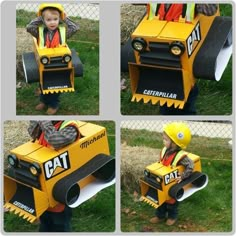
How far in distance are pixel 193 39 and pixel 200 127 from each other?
0.93 m

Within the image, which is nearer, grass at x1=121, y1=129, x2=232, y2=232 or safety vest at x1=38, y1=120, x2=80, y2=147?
safety vest at x1=38, y1=120, x2=80, y2=147

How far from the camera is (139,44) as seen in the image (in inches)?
165

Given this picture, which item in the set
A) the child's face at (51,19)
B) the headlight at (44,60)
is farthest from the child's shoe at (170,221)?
the child's face at (51,19)

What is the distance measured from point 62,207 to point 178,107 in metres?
0.81

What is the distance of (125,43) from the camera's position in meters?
4.45

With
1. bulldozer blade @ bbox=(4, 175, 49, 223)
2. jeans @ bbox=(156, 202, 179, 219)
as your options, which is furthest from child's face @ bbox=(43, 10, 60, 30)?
jeans @ bbox=(156, 202, 179, 219)

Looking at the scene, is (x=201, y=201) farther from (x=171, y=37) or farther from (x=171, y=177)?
(x=171, y=37)

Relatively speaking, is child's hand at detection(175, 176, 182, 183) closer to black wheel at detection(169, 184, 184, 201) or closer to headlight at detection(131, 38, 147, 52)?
black wheel at detection(169, 184, 184, 201)

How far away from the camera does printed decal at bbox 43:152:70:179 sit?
4.21 meters

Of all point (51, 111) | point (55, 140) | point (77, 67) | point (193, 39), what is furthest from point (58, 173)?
point (193, 39)

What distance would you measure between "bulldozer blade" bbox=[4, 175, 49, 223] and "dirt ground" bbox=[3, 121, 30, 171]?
0.18 metres

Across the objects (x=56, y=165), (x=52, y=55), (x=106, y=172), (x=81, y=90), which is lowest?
(x=106, y=172)

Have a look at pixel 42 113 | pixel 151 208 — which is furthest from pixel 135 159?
pixel 42 113

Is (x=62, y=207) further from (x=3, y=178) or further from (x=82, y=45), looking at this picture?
(x=82, y=45)
